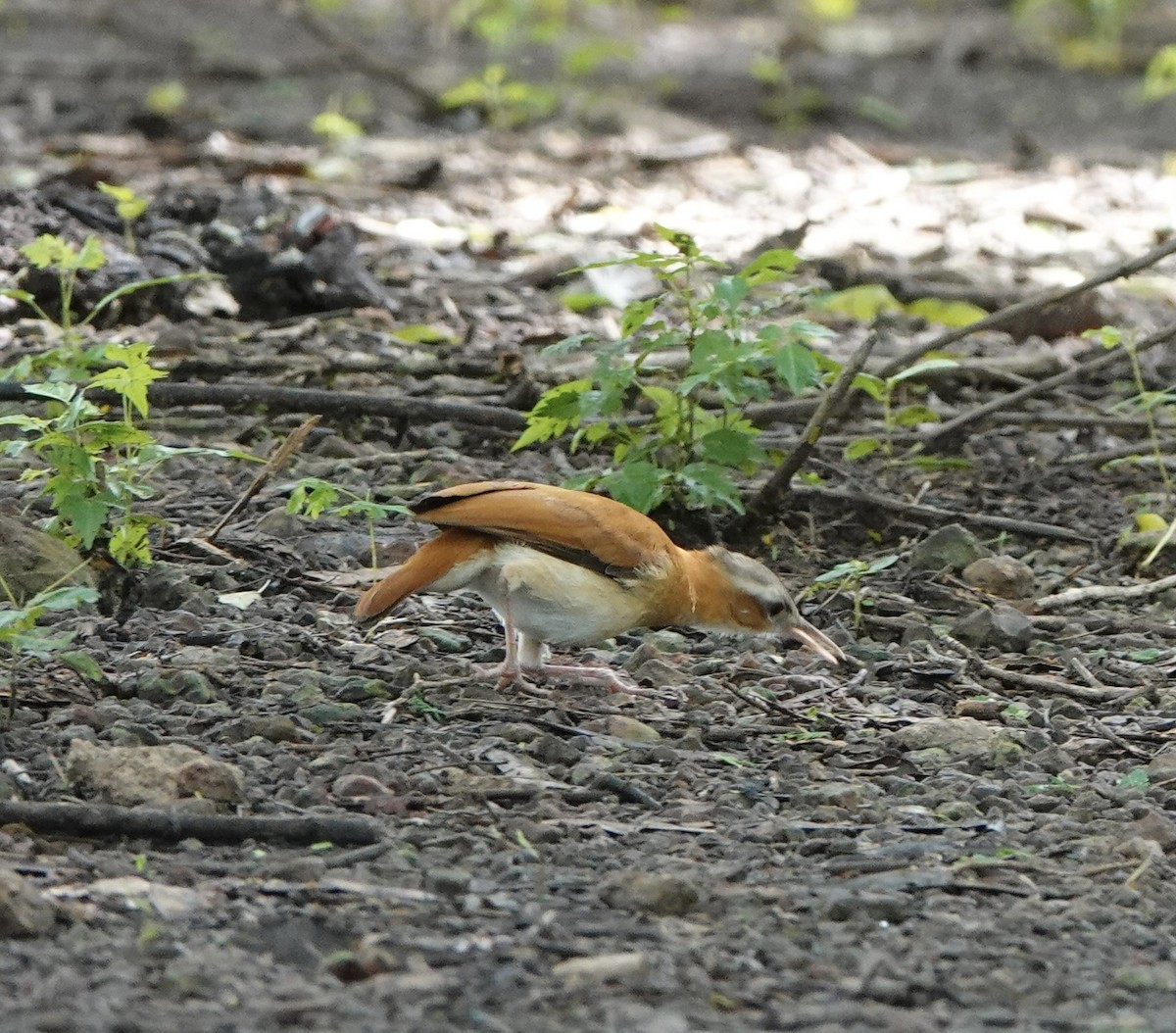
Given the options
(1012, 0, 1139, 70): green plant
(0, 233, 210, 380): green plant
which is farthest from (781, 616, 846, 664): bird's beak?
(1012, 0, 1139, 70): green plant

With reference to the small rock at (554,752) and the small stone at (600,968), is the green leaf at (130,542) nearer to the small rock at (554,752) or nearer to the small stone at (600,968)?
the small rock at (554,752)

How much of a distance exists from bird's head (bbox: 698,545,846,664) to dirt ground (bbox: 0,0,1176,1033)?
16cm

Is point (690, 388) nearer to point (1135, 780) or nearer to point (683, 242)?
point (683, 242)

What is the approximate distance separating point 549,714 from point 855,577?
1.15 meters

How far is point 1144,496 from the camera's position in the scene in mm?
6707

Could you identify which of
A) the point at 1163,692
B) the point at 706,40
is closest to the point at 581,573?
the point at 1163,692

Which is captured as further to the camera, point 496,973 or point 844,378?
point 844,378

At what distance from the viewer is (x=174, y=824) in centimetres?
382

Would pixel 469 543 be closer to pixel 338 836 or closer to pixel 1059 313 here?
pixel 338 836

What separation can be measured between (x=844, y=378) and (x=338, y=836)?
2.57m

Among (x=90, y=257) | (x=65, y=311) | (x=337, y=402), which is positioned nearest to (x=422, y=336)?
(x=337, y=402)

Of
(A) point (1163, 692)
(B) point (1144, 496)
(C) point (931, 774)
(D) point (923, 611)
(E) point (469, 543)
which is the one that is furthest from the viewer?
(B) point (1144, 496)

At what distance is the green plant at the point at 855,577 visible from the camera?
532 cm

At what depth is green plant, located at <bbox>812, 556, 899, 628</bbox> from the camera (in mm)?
5316
